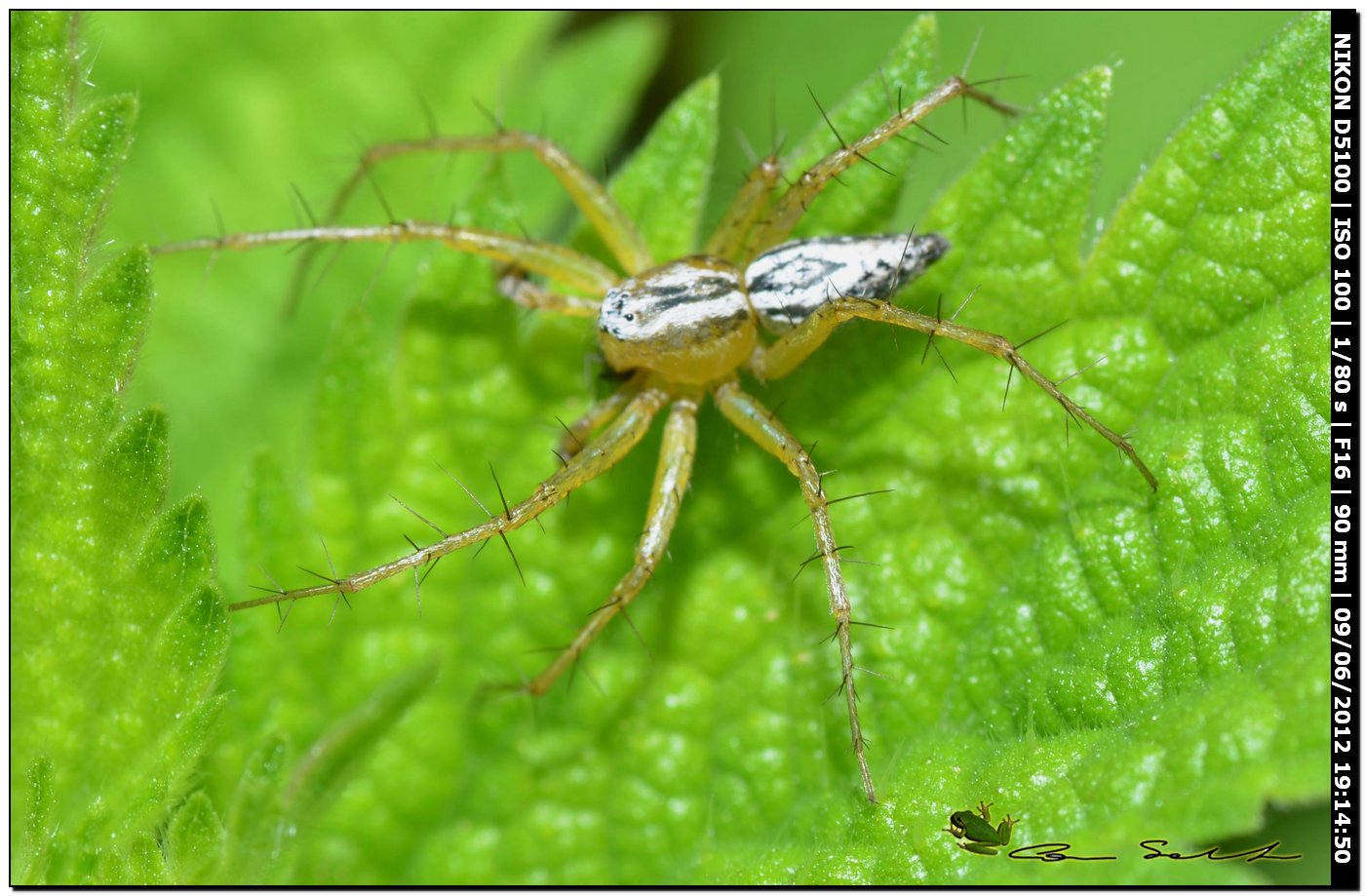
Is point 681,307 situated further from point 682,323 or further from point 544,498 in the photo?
point 544,498

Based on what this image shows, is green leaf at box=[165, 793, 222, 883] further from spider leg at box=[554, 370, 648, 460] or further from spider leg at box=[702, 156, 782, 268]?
spider leg at box=[702, 156, 782, 268]

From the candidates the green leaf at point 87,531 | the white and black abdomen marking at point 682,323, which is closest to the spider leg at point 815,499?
the white and black abdomen marking at point 682,323

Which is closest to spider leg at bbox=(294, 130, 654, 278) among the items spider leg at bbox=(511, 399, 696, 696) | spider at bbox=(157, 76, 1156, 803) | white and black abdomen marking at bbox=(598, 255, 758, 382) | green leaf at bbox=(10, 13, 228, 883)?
spider at bbox=(157, 76, 1156, 803)

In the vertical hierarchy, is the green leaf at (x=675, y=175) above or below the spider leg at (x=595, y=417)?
above

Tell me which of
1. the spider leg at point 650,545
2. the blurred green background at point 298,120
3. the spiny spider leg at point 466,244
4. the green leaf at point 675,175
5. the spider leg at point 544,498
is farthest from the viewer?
the blurred green background at point 298,120

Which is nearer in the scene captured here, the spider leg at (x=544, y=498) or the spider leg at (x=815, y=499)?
the spider leg at (x=815, y=499)

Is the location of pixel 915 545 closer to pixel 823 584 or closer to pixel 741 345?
pixel 823 584

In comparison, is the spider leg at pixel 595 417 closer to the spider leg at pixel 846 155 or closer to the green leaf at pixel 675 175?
the green leaf at pixel 675 175

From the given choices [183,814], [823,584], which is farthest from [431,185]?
[183,814]
